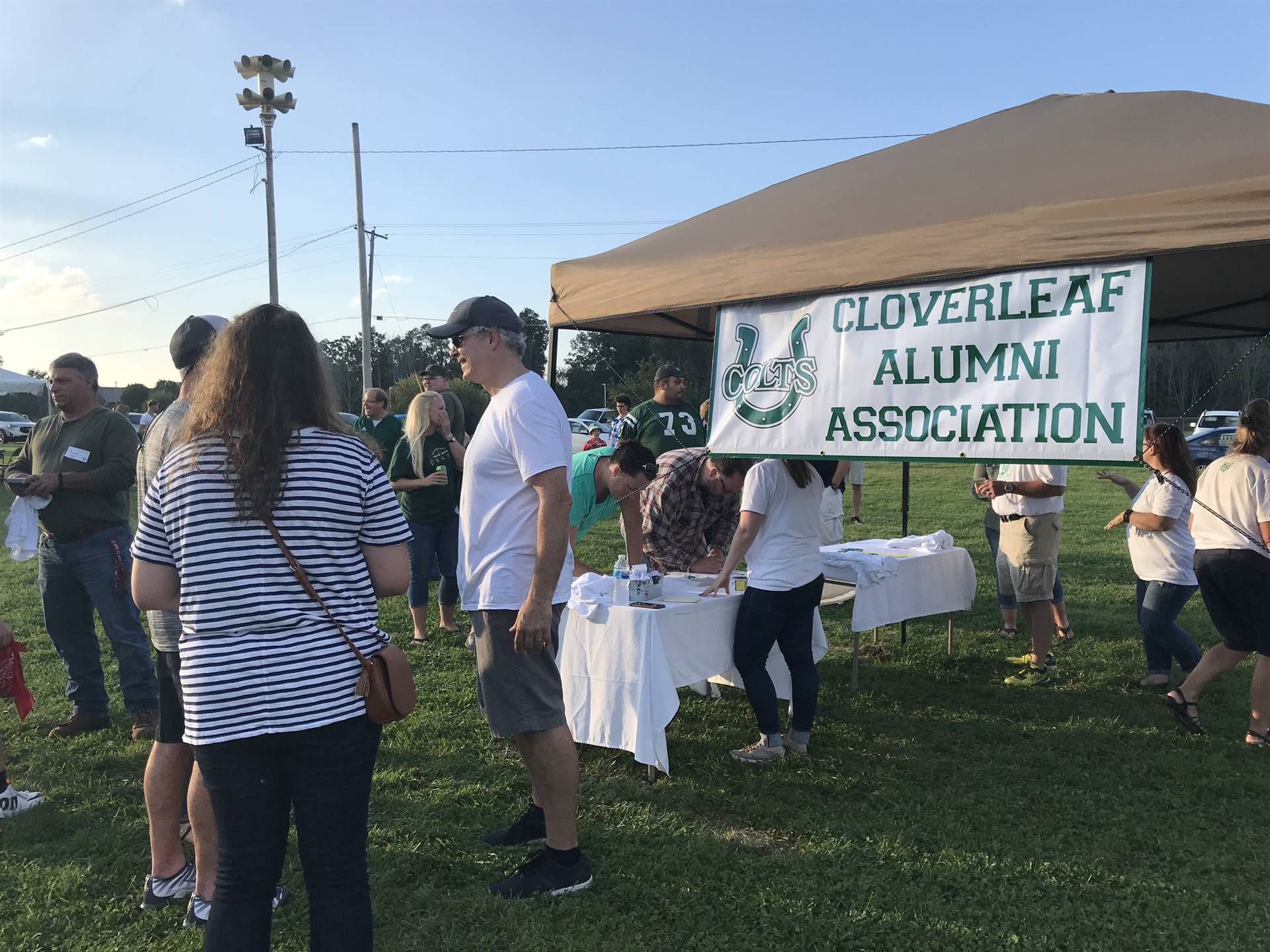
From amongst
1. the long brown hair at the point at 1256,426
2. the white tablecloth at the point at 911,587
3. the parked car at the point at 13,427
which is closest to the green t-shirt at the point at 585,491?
the white tablecloth at the point at 911,587

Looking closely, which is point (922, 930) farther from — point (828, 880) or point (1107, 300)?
point (1107, 300)

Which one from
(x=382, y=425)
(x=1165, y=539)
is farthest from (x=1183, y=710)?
(x=382, y=425)

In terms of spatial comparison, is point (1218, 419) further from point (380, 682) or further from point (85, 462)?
point (380, 682)

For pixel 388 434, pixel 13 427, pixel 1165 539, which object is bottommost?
pixel 1165 539

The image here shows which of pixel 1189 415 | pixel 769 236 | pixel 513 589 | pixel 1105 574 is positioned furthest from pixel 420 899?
pixel 1105 574

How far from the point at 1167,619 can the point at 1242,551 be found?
931 millimetres

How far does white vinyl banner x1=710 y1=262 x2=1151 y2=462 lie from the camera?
2.41m

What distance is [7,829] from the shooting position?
3.26 m

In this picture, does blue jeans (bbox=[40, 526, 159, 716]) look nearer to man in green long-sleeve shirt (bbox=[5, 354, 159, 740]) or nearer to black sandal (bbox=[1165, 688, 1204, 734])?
man in green long-sleeve shirt (bbox=[5, 354, 159, 740])

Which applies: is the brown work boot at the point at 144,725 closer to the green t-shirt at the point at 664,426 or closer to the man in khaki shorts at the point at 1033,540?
the green t-shirt at the point at 664,426

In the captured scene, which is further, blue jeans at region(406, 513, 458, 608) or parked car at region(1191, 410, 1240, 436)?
parked car at region(1191, 410, 1240, 436)

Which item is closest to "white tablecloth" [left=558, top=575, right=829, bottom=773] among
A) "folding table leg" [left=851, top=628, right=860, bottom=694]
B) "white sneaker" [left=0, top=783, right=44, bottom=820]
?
"folding table leg" [left=851, top=628, right=860, bottom=694]

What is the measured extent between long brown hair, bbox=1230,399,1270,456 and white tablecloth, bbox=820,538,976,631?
1.82 m

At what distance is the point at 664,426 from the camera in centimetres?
533
